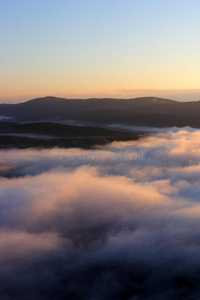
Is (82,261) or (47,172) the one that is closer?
(82,261)

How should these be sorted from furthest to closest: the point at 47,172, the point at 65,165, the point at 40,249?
the point at 65,165
the point at 47,172
the point at 40,249

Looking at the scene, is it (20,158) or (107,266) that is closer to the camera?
(107,266)

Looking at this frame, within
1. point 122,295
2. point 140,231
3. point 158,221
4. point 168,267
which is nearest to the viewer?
point 122,295

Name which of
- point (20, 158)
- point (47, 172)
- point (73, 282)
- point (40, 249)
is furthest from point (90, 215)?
point (20, 158)

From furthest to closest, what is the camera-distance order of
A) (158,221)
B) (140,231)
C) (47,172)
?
1. (47,172)
2. (158,221)
3. (140,231)

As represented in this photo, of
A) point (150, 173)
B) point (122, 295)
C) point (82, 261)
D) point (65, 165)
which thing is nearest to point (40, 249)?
point (82, 261)

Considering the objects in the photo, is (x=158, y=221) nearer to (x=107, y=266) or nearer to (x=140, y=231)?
(x=140, y=231)

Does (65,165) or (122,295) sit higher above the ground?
(65,165)

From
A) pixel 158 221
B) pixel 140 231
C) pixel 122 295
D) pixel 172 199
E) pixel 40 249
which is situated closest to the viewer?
pixel 122 295

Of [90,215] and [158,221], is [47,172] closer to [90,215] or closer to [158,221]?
[90,215]
